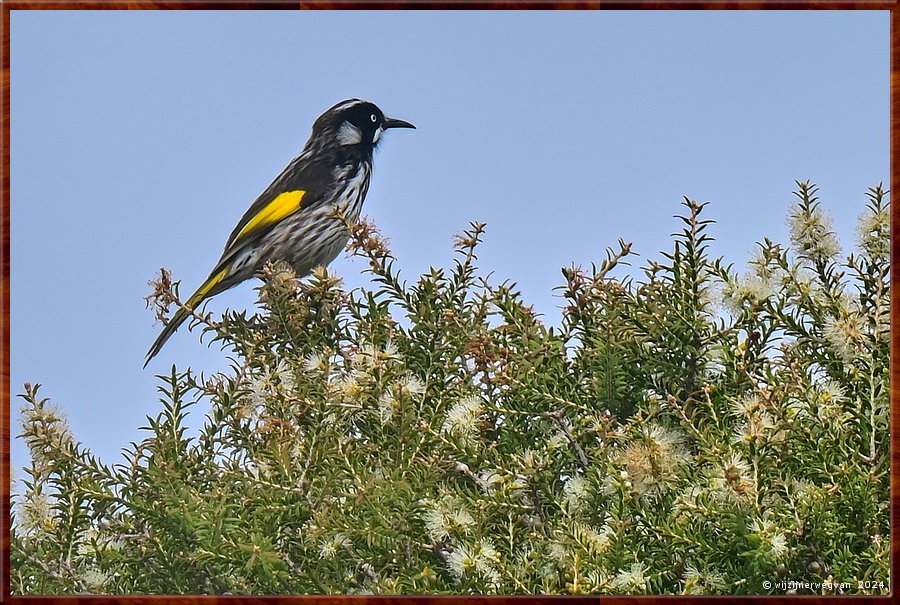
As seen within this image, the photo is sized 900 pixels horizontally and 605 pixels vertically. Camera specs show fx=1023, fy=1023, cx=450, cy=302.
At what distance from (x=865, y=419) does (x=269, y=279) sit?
3.27 ft

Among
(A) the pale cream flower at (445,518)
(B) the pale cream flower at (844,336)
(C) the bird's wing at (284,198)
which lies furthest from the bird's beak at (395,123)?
(B) the pale cream flower at (844,336)

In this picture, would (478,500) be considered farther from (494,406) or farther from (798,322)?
(798,322)

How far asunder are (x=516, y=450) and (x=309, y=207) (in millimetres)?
645

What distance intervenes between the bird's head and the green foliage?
219 millimetres

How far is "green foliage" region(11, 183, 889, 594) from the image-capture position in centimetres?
146

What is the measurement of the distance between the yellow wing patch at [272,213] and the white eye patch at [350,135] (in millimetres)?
143

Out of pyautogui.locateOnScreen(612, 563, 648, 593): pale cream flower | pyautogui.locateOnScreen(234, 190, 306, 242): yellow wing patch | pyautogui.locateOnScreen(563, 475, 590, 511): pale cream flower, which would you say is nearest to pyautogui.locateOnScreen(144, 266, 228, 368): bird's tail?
pyautogui.locateOnScreen(234, 190, 306, 242): yellow wing patch

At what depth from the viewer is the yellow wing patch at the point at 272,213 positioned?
1.76 meters

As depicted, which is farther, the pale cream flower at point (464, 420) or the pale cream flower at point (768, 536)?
the pale cream flower at point (464, 420)

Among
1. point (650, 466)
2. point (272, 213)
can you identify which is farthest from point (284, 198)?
point (650, 466)

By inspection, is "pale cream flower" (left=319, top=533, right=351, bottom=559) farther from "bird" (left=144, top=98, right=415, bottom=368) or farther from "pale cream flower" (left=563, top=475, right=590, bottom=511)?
"bird" (left=144, top=98, right=415, bottom=368)

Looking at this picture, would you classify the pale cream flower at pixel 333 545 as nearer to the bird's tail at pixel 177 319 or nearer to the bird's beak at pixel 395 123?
the bird's tail at pixel 177 319

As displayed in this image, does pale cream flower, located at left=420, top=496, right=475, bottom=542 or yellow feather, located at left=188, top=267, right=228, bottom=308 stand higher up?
yellow feather, located at left=188, top=267, right=228, bottom=308

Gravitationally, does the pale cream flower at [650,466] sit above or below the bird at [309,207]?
below
